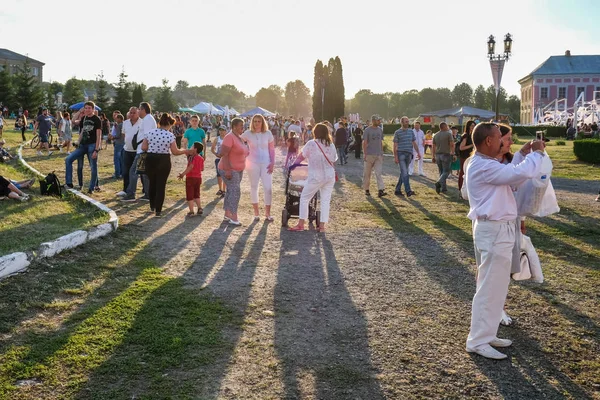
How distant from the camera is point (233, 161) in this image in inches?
378

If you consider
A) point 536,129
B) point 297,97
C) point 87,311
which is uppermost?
point 297,97

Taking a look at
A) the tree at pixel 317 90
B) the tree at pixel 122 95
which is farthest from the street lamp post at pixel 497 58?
the tree at pixel 317 90

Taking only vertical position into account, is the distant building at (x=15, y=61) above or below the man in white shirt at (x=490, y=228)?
above

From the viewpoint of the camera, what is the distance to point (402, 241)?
887 cm

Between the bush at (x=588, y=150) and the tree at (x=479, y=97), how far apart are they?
108711 mm

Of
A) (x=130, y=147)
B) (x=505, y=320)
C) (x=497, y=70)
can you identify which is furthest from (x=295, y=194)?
(x=497, y=70)

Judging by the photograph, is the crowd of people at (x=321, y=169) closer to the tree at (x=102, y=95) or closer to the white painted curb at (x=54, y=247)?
the white painted curb at (x=54, y=247)

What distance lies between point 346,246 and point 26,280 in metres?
4.18

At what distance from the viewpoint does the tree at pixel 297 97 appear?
15788cm

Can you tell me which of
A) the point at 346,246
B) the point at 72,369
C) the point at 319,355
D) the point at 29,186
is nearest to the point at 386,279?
the point at 346,246

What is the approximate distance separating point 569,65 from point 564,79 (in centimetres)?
269

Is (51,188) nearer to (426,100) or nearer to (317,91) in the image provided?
(317,91)

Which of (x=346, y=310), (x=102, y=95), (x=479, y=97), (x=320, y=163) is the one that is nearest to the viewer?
(x=346, y=310)

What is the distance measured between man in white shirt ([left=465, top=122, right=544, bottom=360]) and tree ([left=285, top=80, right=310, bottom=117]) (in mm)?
154021
